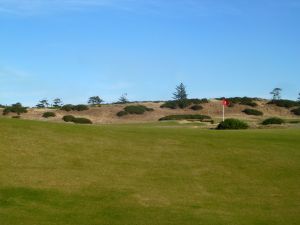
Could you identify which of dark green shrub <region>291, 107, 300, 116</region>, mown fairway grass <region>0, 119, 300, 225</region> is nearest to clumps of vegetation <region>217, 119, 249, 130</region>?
mown fairway grass <region>0, 119, 300, 225</region>

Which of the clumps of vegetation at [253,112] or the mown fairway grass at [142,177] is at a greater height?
the clumps of vegetation at [253,112]

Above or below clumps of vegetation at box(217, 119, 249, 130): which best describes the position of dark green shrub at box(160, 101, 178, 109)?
above

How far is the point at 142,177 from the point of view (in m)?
19.4

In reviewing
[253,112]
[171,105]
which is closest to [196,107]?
[171,105]

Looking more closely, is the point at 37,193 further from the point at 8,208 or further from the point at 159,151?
the point at 159,151

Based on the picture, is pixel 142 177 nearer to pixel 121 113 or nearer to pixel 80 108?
pixel 121 113

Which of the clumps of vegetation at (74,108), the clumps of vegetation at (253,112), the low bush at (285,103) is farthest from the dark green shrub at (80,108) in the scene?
the low bush at (285,103)

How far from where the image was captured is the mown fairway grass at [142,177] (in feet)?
51.3

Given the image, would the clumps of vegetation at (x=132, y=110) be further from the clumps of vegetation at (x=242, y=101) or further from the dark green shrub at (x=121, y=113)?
the clumps of vegetation at (x=242, y=101)

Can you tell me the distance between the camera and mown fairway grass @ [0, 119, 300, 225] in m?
15.6

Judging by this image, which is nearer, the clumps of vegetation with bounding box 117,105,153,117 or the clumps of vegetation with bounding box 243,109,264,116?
the clumps of vegetation with bounding box 117,105,153,117

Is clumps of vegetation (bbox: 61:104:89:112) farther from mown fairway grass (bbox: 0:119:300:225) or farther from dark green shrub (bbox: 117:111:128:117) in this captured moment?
mown fairway grass (bbox: 0:119:300:225)

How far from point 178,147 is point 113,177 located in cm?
513

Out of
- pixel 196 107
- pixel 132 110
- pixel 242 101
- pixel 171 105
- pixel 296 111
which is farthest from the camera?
pixel 242 101
